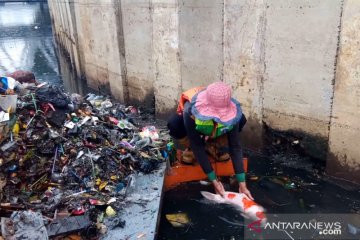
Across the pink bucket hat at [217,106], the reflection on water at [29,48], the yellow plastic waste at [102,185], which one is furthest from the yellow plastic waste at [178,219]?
the reflection on water at [29,48]

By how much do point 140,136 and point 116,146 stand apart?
56 centimetres

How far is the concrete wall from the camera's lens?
14.6ft

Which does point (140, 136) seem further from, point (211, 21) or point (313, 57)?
point (313, 57)

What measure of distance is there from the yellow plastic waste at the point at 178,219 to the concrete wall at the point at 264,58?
2.16m

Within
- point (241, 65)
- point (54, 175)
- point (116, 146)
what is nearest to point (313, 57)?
point (241, 65)

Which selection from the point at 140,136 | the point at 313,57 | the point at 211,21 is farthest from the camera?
the point at 211,21

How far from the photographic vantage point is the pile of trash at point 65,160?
3715mm

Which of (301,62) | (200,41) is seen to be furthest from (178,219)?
(200,41)

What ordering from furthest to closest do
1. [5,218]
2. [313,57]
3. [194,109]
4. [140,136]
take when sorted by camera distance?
[140,136] < [313,57] < [194,109] < [5,218]

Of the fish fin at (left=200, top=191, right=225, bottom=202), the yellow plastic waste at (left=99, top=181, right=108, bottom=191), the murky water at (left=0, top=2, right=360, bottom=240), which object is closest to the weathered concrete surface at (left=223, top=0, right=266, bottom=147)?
the murky water at (left=0, top=2, right=360, bottom=240)

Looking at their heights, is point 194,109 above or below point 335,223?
above

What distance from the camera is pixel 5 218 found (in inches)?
132

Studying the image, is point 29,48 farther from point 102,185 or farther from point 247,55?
point 102,185

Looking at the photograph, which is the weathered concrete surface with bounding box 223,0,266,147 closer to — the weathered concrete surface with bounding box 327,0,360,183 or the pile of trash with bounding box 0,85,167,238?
the weathered concrete surface with bounding box 327,0,360,183
